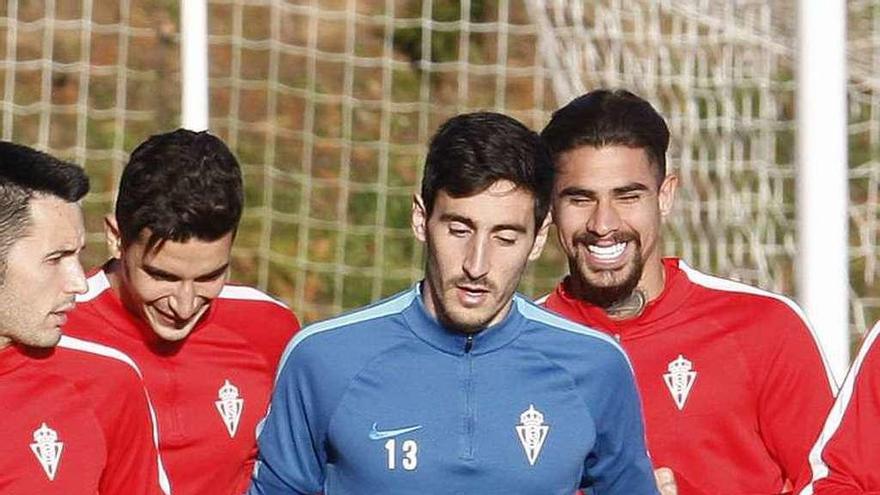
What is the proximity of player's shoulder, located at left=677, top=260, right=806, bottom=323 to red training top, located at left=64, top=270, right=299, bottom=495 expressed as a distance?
3.77 feet

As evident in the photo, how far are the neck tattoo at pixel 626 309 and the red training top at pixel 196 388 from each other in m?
0.93

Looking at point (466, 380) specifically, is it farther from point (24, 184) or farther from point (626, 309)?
point (24, 184)

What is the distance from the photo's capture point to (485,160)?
3.90 meters

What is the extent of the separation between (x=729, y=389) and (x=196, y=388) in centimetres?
135

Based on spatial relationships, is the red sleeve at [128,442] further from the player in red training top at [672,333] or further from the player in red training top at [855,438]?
the player in red training top at [855,438]

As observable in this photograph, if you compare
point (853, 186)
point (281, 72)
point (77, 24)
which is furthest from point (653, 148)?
point (281, 72)

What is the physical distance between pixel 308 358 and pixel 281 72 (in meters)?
5.49

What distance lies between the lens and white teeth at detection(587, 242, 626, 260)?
4.46 metres

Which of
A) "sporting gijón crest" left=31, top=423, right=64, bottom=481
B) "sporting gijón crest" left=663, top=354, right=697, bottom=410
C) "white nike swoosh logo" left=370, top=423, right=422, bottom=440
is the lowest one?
"sporting gijón crest" left=31, top=423, right=64, bottom=481

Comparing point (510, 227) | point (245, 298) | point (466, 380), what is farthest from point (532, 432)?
point (245, 298)

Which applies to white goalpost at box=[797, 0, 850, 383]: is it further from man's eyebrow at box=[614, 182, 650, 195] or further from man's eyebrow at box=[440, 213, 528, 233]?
man's eyebrow at box=[440, 213, 528, 233]

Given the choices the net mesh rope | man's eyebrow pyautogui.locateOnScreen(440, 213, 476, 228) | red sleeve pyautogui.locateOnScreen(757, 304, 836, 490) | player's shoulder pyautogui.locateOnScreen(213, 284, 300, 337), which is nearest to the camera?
man's eyebrow pyautogui.locateOnScreen(440, 213, 476, 228)

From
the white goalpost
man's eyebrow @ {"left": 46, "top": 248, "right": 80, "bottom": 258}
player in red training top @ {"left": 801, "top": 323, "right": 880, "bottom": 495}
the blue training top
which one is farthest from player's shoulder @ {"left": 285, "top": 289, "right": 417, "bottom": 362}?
the white goalpost

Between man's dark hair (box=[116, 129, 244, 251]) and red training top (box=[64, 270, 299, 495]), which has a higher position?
man's dark hair (box=[116, 129, 244, 251])
